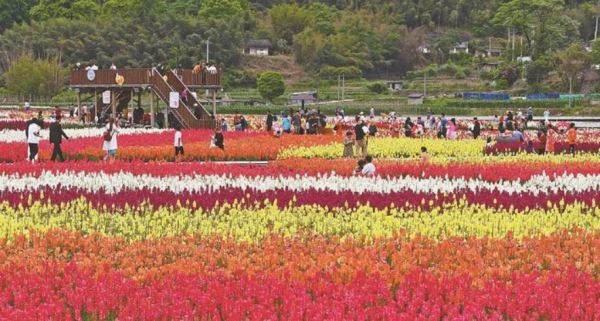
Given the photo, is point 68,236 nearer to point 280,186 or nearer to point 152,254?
point 152,254

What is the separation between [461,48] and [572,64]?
47216 millimetres

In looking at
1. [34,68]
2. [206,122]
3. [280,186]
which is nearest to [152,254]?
[280,186]

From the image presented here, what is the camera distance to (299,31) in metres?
142

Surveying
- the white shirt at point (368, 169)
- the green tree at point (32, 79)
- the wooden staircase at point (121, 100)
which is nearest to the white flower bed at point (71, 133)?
the wooden staircase at point (121, 100)

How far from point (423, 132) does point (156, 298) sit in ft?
103

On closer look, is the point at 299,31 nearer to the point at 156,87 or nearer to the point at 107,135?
the point at 156,87

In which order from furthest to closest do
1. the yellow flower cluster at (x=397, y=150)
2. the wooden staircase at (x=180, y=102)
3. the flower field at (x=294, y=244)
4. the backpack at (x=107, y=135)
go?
1. the wooden staircase at (x=180, y=102)
2. the yellow flower cluster at (x=397, y=150)
3. the backpack at (x=107, y=135)
4. the flower field at (x=294, y=244)

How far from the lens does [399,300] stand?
8039 mm

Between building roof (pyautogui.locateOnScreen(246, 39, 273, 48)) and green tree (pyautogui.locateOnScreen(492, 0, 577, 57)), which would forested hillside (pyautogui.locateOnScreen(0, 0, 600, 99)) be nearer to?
green tree (pyautogui.locateOnScreen(492, 0, 577, 57))

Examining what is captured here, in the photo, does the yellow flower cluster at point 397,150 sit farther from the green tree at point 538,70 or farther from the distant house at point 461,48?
the distant house at point 461,48

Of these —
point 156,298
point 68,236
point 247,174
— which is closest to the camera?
point 156,298

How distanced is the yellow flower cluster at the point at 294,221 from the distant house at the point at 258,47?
117 metres

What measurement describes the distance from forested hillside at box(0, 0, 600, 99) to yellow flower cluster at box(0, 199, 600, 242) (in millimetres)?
74524

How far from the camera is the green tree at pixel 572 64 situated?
290 feet
